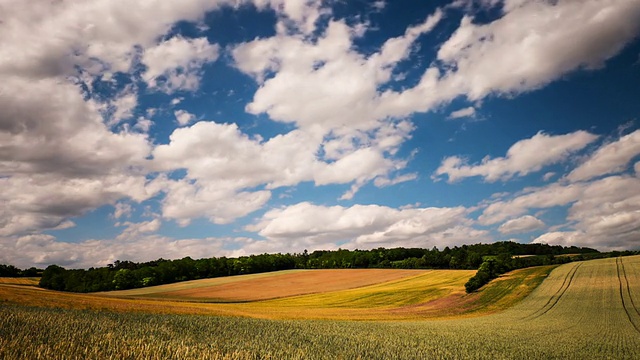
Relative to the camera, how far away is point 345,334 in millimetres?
20000

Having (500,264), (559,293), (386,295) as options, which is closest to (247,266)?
(386,295)

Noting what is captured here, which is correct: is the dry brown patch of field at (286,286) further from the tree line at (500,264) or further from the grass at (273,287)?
the tree line at (500,264)

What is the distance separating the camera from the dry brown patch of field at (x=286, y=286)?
68125 mm

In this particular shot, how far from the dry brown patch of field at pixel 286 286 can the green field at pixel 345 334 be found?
77.5 ft

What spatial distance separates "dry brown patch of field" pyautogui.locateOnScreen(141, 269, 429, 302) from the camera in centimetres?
6812

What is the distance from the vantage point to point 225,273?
374 feet

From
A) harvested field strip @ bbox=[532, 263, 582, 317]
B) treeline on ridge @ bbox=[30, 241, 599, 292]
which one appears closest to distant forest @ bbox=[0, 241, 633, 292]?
treeline on ridge @ bbox=[30, 241, 599, 292]

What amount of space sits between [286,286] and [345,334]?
61325 mm

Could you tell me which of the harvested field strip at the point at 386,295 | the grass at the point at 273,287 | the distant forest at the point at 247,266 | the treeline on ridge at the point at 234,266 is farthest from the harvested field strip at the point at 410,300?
the treeline on ridge at the point at 234,266

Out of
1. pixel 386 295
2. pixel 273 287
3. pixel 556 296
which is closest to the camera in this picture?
pixel 556 296

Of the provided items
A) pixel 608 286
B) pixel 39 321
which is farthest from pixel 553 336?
pixel 608 286

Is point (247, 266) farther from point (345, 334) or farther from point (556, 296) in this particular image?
point (345, 334)

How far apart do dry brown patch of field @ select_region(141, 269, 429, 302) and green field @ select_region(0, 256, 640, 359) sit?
77.5 ft

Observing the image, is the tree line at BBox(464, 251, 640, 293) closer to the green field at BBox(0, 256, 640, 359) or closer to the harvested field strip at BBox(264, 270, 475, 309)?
the harvested field strip at BBox(264, 270, 475, 309)
